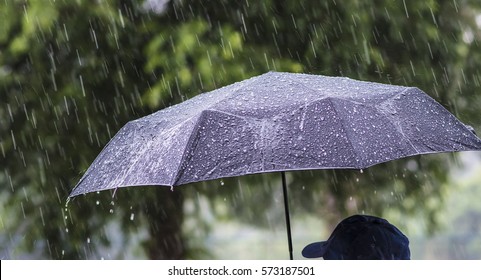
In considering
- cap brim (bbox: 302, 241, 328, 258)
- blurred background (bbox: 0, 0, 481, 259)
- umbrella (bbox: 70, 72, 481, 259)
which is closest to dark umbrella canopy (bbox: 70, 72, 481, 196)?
umbrella (bbox: 70, 72, 481, 259)

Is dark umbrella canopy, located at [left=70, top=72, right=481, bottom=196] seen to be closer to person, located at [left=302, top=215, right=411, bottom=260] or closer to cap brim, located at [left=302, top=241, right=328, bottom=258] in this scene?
person, located at [left=302, top=215, right=411, bottom=260]

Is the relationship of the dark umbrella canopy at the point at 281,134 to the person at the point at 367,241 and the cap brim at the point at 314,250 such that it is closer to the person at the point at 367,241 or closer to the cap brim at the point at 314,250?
the person at the point at 367,241

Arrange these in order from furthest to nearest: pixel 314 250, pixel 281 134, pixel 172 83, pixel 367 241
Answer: pixel 172 83 < pixel 314 250 < pixel 367 241 < pixel 281 134

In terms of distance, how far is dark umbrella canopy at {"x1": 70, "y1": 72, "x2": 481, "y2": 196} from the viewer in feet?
9.88

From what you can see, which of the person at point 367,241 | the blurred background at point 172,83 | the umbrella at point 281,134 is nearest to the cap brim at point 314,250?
the person at point 367,241

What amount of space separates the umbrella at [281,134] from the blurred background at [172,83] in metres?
2.60

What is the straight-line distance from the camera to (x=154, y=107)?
689cm

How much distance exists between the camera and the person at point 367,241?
11.5 feet

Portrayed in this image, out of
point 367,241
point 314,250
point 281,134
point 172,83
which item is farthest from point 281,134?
point 172,83

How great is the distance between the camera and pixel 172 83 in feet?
20.8

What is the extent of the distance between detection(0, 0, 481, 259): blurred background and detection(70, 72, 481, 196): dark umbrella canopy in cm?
260

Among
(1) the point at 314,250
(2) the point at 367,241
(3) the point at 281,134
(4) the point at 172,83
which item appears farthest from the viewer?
(4) the point at 172,83

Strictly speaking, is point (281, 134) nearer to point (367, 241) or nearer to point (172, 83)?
point (367, 241)

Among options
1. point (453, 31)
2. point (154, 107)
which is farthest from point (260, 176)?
point (453, 31)
